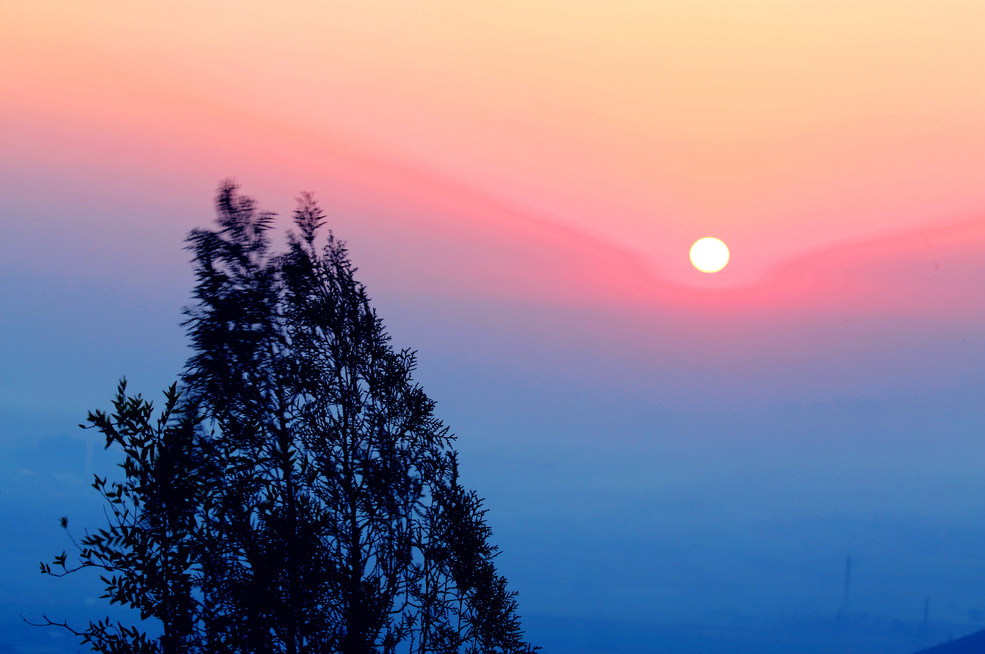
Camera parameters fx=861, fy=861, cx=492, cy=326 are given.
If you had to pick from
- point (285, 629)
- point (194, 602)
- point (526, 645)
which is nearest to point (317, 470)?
point (285, 629)

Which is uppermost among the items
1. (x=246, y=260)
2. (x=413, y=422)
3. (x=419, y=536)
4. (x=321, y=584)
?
(x=246, y=260)

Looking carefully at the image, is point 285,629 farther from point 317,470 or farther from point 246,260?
point 246,260

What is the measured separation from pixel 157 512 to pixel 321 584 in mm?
6745

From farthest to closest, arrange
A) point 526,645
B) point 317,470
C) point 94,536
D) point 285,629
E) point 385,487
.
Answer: point 526,645
point 385,487
point 317,470
point 285,629
point 94,536

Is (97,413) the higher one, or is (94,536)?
(97,413)

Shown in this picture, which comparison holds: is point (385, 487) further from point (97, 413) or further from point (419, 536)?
point (97, 413)

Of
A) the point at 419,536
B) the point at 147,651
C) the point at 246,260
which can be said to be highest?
the point at 246,260

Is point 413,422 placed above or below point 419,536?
above

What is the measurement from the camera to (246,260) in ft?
95.6

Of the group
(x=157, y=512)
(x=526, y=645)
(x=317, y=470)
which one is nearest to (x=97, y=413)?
(x=157, y=512)

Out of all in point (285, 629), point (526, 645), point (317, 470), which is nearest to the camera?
point (285, 629)

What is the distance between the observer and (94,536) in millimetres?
20500

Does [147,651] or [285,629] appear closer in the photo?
[147,651]

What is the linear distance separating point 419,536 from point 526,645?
6.72 metres
